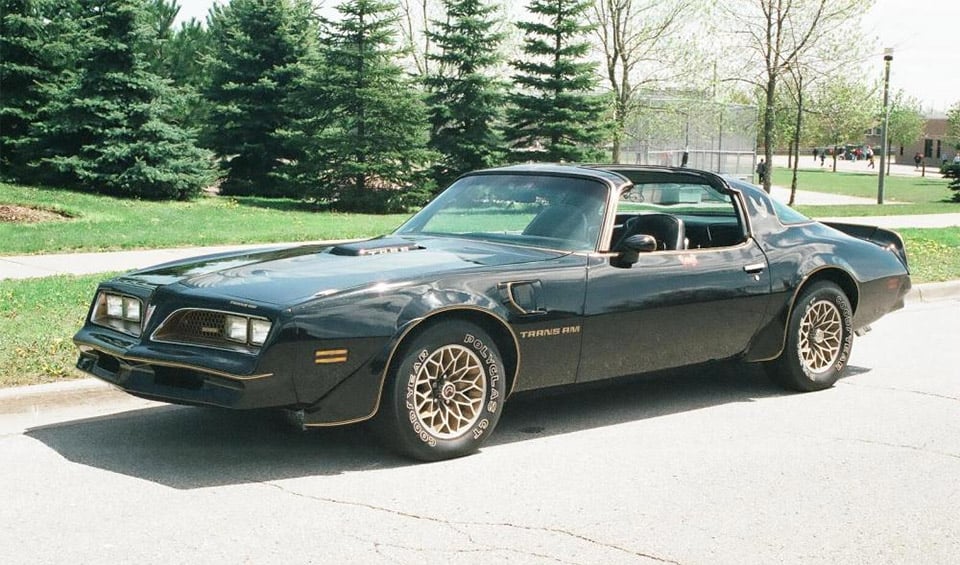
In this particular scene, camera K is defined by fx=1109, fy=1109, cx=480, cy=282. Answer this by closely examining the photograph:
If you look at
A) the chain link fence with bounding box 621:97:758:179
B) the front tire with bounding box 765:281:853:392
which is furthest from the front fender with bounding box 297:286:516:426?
the chain link fence with bounding box 621:97:758:179

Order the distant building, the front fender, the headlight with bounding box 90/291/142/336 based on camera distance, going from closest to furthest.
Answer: the front fender, the headlight with bounding box 90/291/142/336, the distant building

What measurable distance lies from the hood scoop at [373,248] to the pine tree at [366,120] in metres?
20.8

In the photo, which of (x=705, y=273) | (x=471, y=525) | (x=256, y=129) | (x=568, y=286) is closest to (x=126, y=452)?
(x=471, y=525)

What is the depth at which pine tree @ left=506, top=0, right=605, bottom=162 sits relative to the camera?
3066cm

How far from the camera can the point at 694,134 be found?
42875mm

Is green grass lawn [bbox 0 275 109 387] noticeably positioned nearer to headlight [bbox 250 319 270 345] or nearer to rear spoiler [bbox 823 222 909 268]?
headlight [bbox 250 319 270 345]

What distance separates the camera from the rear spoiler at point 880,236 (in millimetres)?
8305

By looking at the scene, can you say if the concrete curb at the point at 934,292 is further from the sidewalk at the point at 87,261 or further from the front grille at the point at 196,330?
the front grille at the point at 196,330

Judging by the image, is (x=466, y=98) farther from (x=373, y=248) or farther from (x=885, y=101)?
(x=373, y=248)

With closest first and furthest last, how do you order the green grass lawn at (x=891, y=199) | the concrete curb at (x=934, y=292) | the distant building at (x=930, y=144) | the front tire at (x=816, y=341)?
the front tire at (x=816, y=341) → the concrete curb at (x=934, y=292) → the green grass lawn at (x=891, y=199) → the distant building at (x=930, y=144)

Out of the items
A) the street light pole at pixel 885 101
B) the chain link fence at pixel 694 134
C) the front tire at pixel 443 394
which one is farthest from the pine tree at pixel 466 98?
the front tire at pixel 443 394

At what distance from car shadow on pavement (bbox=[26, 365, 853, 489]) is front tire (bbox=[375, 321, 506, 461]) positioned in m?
0.20

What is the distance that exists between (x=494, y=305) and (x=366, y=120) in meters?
22.6

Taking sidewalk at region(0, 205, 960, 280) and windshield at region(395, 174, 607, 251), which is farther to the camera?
sidewalk at region(0, 205, 960, 280)
